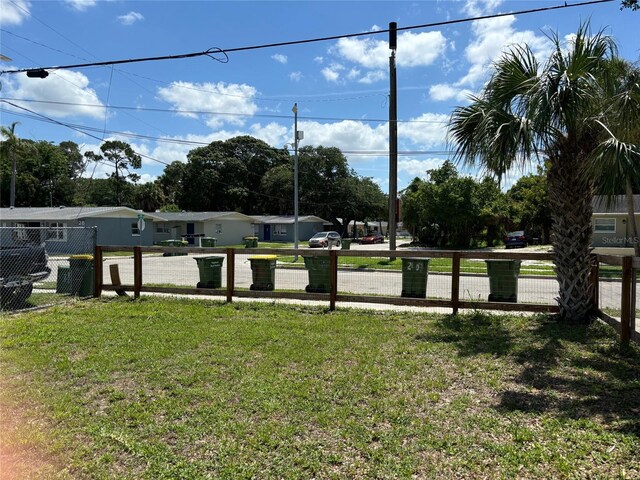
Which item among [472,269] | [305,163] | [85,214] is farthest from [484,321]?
[305,163]

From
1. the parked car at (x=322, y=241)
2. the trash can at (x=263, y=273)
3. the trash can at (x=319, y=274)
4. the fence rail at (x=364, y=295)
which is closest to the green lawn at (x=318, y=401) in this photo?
the fence rail at (x=364, y=295)

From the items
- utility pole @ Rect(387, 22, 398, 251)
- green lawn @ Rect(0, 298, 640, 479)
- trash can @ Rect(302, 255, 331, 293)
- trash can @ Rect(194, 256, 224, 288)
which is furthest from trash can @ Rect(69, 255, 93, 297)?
utility pole @ Rect(387, 22, 398, 251)

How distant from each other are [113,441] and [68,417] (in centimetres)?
74

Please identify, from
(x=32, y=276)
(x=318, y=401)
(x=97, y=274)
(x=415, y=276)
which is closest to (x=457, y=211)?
(x=415, y=276)

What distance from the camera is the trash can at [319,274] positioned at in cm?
1041

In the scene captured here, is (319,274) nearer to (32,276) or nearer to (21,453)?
(32,276)

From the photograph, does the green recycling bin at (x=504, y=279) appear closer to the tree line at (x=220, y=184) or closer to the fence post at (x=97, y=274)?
the fence post at (x=97, y=274)

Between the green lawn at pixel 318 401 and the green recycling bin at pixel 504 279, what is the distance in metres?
1.56

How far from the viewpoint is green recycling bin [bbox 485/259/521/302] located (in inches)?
356

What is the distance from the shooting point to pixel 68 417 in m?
4.03

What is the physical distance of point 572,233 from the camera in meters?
7.60

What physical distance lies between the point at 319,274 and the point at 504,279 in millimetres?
3890

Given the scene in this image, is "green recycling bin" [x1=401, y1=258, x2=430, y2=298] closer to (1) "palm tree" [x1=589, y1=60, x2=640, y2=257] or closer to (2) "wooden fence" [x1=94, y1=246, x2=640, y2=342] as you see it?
(2) "wooden fence" [x1=94, y1=246, x2=640, y2=342]

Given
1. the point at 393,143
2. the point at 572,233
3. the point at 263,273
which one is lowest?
the point at 263,273
